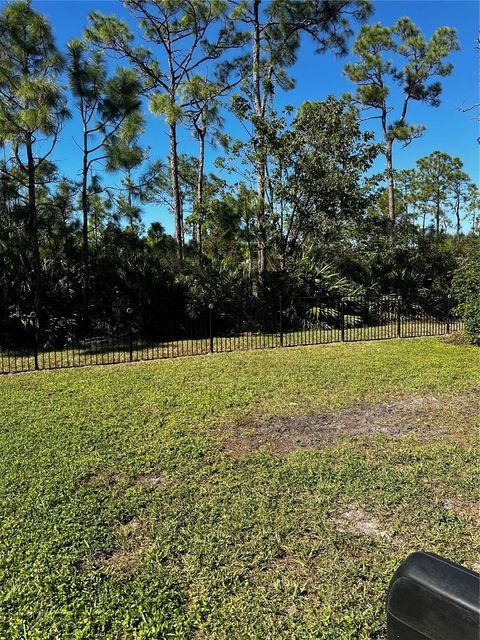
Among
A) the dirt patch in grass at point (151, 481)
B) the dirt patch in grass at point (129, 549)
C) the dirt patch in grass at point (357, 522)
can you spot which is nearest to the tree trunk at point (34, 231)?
the dirt patch in grass at point (151, 481)

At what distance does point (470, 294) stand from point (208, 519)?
8.71 meters

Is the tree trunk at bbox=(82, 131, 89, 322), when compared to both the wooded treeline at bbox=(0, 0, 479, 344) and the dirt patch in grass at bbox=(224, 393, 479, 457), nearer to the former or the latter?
the wooded treeline at bbox=(0, 0, 479, 344)

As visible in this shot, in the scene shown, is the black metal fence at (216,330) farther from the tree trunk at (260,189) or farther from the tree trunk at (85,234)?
the tree trunk at (260,189)

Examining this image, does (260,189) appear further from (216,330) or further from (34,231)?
(34,231)

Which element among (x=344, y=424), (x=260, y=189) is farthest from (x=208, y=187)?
(x=344, y=424)

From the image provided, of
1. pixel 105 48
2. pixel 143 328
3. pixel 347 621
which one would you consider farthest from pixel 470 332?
pixel 105 48

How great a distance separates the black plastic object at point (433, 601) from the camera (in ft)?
2.93

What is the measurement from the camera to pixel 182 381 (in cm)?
674

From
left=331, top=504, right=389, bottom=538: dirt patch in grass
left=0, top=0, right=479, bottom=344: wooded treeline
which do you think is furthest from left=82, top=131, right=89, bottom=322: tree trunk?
left=331, top=504, right=389, bottom=538: dirt patch in grass

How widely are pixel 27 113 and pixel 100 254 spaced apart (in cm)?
433

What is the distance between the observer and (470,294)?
9.67 metres

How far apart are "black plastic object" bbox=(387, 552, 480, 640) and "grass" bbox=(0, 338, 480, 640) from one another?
3.68ft

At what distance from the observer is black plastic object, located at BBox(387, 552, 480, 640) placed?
0.89 m

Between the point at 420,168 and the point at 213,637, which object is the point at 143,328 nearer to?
the point at 213,637
